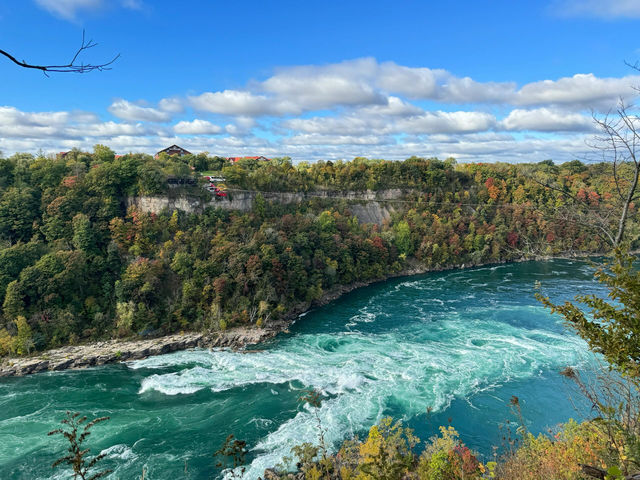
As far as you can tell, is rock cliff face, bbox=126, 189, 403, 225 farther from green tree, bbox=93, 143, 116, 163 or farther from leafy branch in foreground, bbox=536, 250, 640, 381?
leafy branch in foreground, bbox=536, 250, 640, 381

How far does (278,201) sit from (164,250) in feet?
51.2

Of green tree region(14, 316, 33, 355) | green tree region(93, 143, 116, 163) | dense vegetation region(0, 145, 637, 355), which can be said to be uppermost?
green tree region(93, 143, 116, 163)

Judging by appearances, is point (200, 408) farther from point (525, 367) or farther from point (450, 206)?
point (450, 206)

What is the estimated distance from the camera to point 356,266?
122 ft

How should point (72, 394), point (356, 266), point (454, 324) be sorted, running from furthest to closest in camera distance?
point (356, 266) → point (454, 324) → point (72, 394)

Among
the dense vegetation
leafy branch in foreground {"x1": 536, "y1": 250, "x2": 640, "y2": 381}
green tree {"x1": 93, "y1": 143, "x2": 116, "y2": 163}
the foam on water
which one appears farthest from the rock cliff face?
leafy branch in foreground {"x1": 536, "y1": 250, "x2": 640, "y2": 381}

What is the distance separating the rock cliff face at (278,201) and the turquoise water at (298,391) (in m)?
14.7

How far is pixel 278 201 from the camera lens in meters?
41.7

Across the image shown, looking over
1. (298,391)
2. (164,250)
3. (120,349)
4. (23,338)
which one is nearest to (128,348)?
(120,349)

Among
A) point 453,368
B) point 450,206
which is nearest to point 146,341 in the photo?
point 453,368

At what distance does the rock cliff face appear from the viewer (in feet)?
106

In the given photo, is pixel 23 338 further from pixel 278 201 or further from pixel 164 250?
pixel 278 201

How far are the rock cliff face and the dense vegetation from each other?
2.30 ft

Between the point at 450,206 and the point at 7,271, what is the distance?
47.3m
